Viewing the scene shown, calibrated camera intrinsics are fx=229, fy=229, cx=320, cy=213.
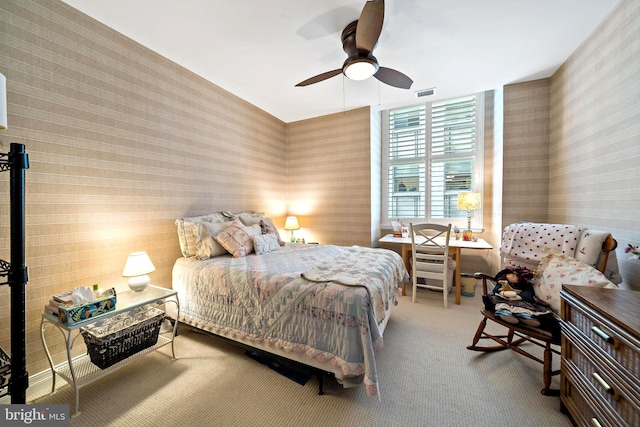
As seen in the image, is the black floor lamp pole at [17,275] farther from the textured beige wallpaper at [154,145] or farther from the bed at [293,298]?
the bed at [293,298]

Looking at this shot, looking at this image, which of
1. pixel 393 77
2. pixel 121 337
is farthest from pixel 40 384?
pixel 393 77

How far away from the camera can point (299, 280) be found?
1669 millimetres

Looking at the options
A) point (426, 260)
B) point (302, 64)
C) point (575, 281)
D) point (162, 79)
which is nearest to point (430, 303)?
point (426, 260)

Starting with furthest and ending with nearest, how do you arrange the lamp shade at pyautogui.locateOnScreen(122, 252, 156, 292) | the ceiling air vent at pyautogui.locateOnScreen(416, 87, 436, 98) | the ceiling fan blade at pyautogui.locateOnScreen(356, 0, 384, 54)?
1. the ceiling air vent at pyautogui.locateOnScreen(416, 87, 436, 98)
2. the lamp shade at pyautogui.locateOnScreen(122, 252, 156, 292)
3. the ceiling fan blade at pyautogui.locateOnScreen(356, 0, 384, 54)

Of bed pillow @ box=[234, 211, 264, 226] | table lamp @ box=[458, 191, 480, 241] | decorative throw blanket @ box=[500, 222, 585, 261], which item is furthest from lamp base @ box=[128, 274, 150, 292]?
table lamp @ box=[458, 191, 480, 241]

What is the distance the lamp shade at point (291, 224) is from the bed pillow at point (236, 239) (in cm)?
138

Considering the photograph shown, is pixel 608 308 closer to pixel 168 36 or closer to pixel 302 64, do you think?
pixel 302 64

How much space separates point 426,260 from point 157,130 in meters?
3.41

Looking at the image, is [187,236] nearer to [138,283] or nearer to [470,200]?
[138,283]

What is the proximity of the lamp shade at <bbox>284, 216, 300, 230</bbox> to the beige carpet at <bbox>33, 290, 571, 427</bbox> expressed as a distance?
7.15 ft

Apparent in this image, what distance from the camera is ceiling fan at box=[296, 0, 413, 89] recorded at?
5.03 feet

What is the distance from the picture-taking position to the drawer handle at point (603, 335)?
3.23 ft

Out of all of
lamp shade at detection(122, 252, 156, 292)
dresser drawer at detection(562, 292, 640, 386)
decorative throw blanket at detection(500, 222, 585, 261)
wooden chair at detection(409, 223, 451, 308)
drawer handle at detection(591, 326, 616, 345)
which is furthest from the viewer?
wooden chair at detection(409, 223, 451, 308)

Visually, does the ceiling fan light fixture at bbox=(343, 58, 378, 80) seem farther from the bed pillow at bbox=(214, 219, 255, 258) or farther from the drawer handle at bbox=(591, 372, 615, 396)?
the drawer handle at bbox=(591, 372, 615, 396)
